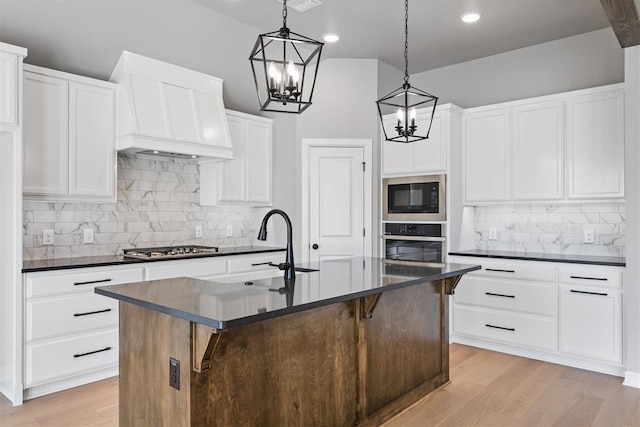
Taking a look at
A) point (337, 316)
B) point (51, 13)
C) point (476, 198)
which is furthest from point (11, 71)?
point (476, 198)

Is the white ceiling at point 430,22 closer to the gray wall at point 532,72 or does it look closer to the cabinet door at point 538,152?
the gray wall at point 532,72

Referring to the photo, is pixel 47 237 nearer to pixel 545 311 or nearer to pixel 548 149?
pixel 545 311

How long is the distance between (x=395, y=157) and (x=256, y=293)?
10.9 feet

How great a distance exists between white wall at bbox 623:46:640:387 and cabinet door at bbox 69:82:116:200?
4073 millimetres

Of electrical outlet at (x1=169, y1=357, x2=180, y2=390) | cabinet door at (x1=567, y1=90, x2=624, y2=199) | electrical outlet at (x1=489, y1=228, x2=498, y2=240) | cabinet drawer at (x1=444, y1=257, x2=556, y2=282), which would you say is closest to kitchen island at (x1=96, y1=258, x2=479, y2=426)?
electrical outlet at (x1=169, y1=357, x2=180, y2=390)

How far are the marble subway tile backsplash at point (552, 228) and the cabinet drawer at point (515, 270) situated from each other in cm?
60

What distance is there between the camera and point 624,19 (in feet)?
10.1

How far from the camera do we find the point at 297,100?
205 centimetres

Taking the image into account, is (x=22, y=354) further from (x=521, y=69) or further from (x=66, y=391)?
(x=521, y=69)

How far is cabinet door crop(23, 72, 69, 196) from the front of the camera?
3.31 meters

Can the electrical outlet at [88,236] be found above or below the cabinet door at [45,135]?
below

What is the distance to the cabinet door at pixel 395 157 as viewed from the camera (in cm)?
499

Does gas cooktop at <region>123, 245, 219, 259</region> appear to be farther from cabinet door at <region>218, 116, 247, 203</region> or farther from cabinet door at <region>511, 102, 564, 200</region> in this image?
cabinet door at <region>511, 102, 564, 200</region>

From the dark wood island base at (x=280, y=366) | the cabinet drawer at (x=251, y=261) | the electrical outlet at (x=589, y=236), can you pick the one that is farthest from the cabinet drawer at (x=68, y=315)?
the electrical outlet at (x=589, y=236)
